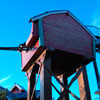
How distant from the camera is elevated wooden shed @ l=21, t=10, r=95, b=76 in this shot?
29.9 ft

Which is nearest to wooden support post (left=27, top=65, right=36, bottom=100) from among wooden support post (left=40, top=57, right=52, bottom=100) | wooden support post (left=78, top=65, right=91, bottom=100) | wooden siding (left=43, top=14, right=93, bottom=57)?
wooden support post (left=40, top=57, right=52, bottom=100)

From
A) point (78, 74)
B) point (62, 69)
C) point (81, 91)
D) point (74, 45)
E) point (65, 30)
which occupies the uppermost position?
point (65, 30)

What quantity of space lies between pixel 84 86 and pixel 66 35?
3.12m

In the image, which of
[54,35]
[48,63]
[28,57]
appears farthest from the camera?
[28,57]

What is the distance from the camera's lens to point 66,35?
32.5 feet

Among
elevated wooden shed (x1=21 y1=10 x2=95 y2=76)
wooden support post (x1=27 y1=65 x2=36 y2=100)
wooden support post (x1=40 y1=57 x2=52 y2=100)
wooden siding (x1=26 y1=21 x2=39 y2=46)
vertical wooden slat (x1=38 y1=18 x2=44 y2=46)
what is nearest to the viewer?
wooden support post (x1=40 y1=57 x2=52 y2=100)

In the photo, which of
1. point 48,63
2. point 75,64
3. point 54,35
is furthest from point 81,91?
point 54,35

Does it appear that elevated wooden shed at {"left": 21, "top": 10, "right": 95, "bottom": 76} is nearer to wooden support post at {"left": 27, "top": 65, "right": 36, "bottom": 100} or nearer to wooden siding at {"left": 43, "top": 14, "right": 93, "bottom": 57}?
wooden siding at {"left": 43, "top": 14, "right": 93, "bottom": 57}

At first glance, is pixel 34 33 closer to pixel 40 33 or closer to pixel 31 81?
pixel 40 33

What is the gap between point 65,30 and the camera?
10016mm

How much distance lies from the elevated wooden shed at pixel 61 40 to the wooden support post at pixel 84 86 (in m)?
0.82

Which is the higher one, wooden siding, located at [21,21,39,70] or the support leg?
wooden siding, located at [21,21,39,70]

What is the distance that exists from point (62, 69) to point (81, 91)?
258cm

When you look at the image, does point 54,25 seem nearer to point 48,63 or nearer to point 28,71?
point 48,63
